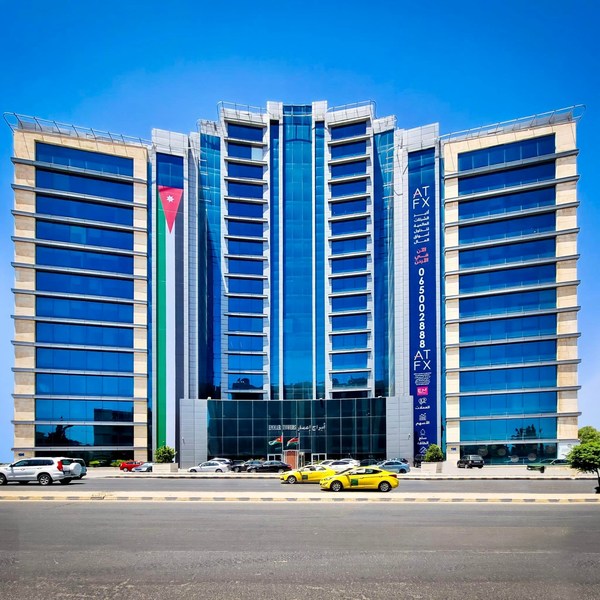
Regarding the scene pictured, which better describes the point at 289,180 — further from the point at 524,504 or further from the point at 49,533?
the point at 49,533

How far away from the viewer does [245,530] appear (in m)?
18.2

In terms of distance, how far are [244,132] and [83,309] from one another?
1342 inches

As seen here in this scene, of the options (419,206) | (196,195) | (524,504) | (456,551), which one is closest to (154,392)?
(196,195)

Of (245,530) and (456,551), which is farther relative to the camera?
(245,530)

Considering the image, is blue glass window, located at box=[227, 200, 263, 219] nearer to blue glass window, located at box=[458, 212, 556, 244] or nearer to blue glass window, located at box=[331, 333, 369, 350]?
blue glass window, located at box=[331, 333, 369, 350]

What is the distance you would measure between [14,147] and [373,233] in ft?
159

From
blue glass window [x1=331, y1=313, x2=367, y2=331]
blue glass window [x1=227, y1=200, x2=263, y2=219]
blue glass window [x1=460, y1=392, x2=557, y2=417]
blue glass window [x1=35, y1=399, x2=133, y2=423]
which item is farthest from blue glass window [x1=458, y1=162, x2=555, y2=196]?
blue glass window [x1=35, y1=399, x2=133, y2=423]

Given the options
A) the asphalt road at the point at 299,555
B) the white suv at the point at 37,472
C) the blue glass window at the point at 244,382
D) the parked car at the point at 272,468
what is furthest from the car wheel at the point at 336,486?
the blue glass window at the point at 244,382

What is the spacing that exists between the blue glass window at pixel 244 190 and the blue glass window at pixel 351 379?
93.3 feet

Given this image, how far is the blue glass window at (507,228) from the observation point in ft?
262

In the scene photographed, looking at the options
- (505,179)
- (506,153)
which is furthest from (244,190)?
(506,153)

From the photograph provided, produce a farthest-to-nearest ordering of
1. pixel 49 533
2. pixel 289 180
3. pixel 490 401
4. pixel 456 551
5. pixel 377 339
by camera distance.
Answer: pixel 289 180, pixel 377 339, pixel 490 401, pixel 49 533, pixel 456 551

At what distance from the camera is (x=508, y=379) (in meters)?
79.5

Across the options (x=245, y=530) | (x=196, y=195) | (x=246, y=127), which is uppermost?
(x=246, y=127)
